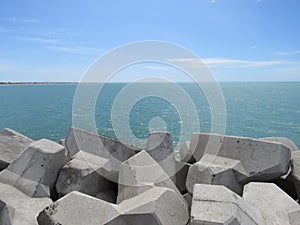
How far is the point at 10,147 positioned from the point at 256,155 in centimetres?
385

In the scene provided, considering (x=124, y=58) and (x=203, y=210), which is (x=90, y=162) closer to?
(x=124, y=58)

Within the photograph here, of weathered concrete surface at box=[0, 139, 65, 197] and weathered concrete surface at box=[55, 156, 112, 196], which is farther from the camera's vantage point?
weathered concrete surface at box=[55, 156, 112, 196]

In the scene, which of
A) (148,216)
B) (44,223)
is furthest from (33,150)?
(148,216)

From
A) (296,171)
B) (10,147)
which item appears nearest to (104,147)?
(10,147)

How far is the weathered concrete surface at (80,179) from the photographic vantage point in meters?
3.68

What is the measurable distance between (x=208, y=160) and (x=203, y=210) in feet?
5.59

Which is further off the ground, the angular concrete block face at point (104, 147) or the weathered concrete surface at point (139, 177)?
the angular concrete block face at point (104, 147)

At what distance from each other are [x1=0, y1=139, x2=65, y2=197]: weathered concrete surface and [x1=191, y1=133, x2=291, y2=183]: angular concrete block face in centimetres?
237

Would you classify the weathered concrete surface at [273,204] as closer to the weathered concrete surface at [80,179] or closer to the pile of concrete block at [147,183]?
the pile of concrete block at [147,183]

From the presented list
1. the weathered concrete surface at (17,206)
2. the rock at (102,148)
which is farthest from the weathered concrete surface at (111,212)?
the rock at (102,148)

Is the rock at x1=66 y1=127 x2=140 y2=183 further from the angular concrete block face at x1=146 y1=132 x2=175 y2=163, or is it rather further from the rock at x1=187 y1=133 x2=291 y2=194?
the rock at x1=187 y1=133 x2=291 y2=194

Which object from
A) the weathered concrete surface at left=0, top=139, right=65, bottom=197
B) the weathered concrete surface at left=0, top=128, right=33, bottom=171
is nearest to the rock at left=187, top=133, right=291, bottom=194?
the weathered concrete surface at left=0, top=139, right=65, bottom=197

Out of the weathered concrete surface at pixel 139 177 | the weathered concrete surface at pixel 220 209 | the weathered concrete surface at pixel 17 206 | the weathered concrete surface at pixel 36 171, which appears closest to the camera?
the weathered concrete surface at pixel 220 209

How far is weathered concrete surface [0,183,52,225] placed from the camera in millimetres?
2848
